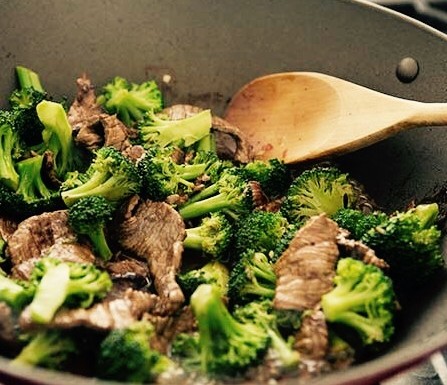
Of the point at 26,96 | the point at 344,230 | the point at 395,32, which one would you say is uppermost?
the point at 395,32

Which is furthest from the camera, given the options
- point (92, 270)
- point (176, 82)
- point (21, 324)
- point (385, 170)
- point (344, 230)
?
point (176, 82)

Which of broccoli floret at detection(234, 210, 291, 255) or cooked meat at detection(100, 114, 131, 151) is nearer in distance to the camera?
broccoli floret at detection(234, 210, 291, 255)

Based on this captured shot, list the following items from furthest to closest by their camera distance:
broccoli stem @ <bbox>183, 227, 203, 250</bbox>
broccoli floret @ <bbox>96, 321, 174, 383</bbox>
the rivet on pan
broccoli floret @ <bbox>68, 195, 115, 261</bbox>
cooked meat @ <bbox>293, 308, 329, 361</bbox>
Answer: the rivet on pan, broccoli stem @ <bbox>183, 227, 203, 250</bbox>, broccoli floret @ <bbox>68, 195, 115, 261</bbox>, cooked meat @ <bbox>293, 308, 329, 361</bbox>, broccoli floret @ <bbox>96, 321, 174, 383</bbox>

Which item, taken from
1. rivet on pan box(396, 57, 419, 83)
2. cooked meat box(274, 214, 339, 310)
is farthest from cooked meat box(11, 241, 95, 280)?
rivet on pan box(396, 57, 419, 83)

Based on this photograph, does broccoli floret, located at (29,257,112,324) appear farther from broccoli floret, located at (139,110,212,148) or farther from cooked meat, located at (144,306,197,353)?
broccoli floret, located at (139,110,212,148)

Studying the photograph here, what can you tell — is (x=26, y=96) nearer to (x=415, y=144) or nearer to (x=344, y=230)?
(x=344, y=230)

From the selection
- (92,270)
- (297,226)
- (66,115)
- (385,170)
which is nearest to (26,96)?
(66,115)
